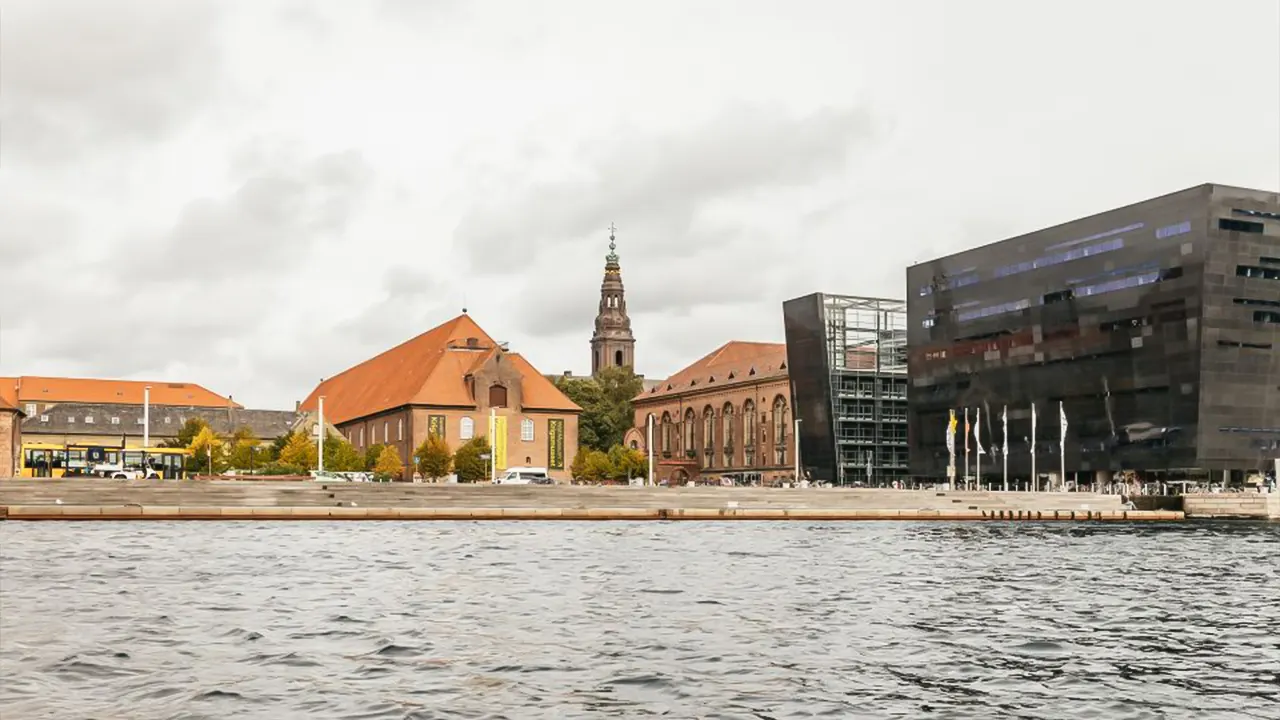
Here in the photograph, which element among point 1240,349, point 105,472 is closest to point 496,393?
point 105,472

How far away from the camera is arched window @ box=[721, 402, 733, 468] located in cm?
17350

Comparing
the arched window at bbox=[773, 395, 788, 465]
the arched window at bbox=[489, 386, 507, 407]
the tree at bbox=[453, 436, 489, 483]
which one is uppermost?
the arched window at bbox=[489, 386, 507, 407]

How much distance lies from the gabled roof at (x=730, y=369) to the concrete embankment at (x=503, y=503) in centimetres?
6304

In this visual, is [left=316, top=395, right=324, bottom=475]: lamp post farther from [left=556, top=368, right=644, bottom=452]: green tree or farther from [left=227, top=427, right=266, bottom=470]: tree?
[left=556, top=368, right=644, bottom=452]: green tree

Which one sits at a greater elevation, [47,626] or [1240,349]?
[1240,349]

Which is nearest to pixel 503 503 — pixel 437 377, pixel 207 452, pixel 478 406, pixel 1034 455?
pixel 478 406

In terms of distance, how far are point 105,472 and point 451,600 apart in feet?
255

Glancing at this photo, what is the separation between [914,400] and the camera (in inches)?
5738

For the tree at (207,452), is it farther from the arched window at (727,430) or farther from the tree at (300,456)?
the arched window at (727,430)

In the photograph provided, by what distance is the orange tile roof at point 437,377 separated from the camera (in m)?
134

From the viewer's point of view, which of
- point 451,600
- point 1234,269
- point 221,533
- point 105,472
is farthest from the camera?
point 1234,269

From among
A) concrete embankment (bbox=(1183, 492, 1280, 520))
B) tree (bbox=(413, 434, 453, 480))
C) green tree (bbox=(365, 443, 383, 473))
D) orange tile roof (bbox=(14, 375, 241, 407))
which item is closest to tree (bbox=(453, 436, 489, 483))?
tree (bbox=(413, 434, 453, 480))

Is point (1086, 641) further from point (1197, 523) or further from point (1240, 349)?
point (1240, 349)

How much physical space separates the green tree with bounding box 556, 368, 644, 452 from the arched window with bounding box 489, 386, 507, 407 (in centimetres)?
3407
